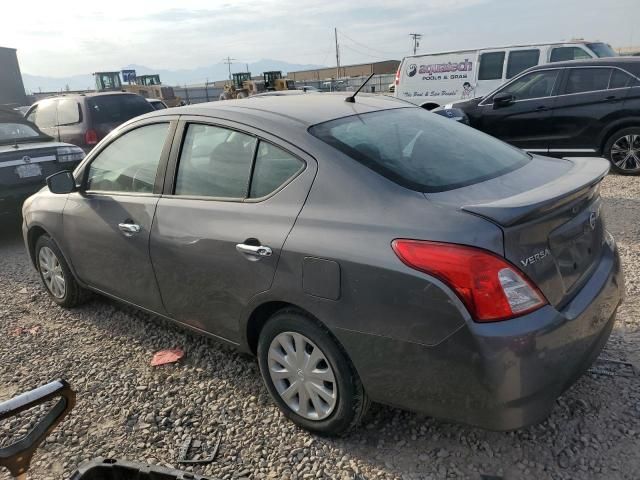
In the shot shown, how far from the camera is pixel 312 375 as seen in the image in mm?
2480

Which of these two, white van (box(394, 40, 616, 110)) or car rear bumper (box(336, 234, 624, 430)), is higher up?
white van (box(394, 40, 616, 110))

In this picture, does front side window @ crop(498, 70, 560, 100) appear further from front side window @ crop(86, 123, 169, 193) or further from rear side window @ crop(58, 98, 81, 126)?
rear side window @ crop(58, 98, 81, 126)

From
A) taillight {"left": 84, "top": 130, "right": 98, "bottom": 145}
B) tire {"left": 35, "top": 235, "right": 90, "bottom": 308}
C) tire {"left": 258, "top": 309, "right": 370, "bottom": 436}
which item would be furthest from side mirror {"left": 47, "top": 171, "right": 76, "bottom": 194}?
taillight {"left": 84, "top": 130, "right": 98, "bottom": 145}

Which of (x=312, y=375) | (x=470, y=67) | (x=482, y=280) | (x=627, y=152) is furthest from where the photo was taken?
(x=470, y=67)

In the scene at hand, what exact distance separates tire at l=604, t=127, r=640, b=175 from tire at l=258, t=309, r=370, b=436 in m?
6.72

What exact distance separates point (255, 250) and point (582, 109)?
700cm

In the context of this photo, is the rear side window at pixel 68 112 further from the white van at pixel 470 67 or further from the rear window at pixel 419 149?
the rear window at pixel 419 149

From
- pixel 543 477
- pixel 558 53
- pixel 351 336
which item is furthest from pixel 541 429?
pixel 558 53

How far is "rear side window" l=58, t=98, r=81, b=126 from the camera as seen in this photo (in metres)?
9.04

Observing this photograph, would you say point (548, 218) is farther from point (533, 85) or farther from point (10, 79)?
point (10, 79)

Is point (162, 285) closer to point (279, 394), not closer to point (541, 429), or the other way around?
point (279, 394)

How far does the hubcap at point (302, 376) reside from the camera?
244cm

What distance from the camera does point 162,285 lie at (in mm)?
3127

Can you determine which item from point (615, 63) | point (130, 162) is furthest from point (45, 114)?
point (615, 63)
